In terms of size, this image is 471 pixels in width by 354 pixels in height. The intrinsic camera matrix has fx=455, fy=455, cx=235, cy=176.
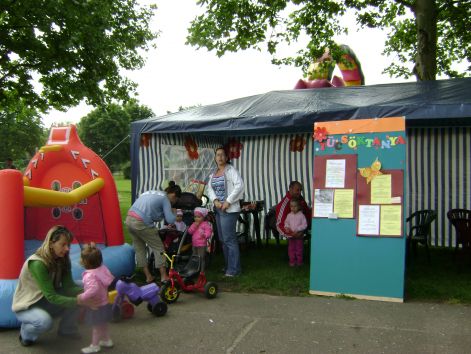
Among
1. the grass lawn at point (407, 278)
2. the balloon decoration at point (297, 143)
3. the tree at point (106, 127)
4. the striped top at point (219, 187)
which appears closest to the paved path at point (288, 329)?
the grass lawn at point (407, 278)

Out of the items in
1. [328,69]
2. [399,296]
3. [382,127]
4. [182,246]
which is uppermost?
[328,69]

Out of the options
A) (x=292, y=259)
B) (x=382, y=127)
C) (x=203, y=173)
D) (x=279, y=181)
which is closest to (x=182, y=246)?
(x=292, y=259)

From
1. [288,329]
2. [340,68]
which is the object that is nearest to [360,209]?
[288,329]

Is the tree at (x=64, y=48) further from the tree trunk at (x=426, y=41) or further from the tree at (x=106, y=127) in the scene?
the tree at (x=106, y=127)

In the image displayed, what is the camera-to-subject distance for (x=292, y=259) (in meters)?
6.89

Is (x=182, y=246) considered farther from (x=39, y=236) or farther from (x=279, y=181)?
(x=279, y=181)

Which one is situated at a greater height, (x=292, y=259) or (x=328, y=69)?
(x=328, y=69)

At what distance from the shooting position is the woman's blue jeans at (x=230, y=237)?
20.1 ft

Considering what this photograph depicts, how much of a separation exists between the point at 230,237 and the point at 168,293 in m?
1.38

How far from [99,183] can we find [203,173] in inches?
133

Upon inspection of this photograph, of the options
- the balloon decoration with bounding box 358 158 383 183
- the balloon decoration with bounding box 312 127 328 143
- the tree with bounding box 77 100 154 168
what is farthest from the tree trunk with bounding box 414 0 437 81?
the tree with bounding box 77 100 154 168

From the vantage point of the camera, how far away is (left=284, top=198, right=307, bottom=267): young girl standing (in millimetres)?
6762

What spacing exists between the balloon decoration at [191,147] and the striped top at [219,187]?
87.1 inches

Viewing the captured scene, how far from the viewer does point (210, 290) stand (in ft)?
17.2
